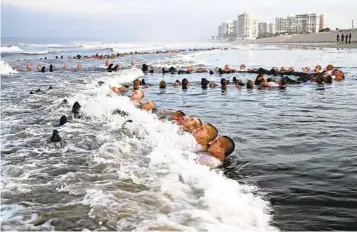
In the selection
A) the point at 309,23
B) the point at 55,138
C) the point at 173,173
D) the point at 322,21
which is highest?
the point at 322,21

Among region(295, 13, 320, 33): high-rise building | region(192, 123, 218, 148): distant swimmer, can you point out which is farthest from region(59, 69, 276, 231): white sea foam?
region(295, 13, 320, 33): high-rise building

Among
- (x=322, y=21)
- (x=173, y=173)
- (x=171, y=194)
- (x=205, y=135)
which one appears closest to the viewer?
(x=171, y=194)

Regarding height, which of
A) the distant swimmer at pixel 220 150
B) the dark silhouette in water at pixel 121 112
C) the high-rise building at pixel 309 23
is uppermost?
the high-rise building at pixel 309 23

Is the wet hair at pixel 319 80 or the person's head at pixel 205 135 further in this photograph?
the wet hair at pixel 319 80

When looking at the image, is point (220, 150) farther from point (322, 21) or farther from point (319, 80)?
point (322, 21)

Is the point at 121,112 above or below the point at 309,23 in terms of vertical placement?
below

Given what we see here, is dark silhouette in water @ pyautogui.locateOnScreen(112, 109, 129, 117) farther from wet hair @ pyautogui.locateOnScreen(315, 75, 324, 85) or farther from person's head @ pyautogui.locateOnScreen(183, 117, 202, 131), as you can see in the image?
wet hair @ pyautogui.locateOnScreen(315, 75, 324, 85)

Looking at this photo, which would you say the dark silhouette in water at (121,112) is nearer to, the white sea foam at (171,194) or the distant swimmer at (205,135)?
the white sea foam at (171,194)

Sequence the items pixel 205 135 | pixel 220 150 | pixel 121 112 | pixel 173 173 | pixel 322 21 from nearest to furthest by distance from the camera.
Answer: pixel 173 173 < pixel 220 150 < pixel 205 135 < pixel 121 112 < pixel 322 21

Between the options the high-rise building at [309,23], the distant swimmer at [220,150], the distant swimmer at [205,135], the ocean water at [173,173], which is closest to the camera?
the ocean water at [173,173]

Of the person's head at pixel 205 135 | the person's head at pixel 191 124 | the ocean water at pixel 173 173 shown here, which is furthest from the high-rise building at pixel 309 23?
the person's head at pixel 205 135

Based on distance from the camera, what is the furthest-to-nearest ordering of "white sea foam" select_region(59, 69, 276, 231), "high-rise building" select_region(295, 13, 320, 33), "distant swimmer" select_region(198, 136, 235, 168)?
1. "high-rise building" select_region(295, 13, 320, 33)
2. "distant swimmer" select_region(198, 136, 235, 168)
3. "white sea foam" select_region(59, 69, 276, 231)

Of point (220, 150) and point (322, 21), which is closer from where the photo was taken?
point (220, 150)

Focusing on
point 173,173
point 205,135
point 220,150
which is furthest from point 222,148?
point 173,173
